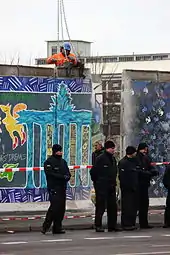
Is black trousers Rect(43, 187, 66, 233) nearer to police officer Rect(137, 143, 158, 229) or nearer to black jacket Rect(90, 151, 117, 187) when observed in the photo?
black jacket Rect(90, 151, 117, 187)

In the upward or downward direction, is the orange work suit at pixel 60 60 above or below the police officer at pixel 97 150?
above

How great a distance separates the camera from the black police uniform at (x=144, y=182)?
17.0 metres

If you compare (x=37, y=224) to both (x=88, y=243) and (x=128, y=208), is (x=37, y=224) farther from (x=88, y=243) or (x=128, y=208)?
(x=88, y=243)

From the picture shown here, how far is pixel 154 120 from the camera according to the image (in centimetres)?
2092

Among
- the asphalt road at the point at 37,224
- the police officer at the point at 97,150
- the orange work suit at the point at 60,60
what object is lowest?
the asphalt road at the point at 37,224

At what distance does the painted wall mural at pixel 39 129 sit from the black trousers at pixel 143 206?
10.7 feet

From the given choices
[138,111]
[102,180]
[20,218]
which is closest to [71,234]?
[102,180]

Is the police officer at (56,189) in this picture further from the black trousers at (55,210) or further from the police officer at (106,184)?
the police officer at (106,184)

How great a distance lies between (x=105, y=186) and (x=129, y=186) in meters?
0.65

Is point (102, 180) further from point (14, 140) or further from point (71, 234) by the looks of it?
point (14, 140)

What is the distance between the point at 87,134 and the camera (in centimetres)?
2028

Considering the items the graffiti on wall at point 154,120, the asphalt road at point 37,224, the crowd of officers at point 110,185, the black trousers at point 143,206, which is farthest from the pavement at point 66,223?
the graffiti on wall at point 154,120

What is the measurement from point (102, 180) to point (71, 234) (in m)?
1.35

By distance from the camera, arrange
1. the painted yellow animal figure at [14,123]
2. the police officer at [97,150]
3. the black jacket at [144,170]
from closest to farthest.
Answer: the black jacket at [144,170] < the painted yellow animal figure at [14,123] < the police officer at [97,150]
